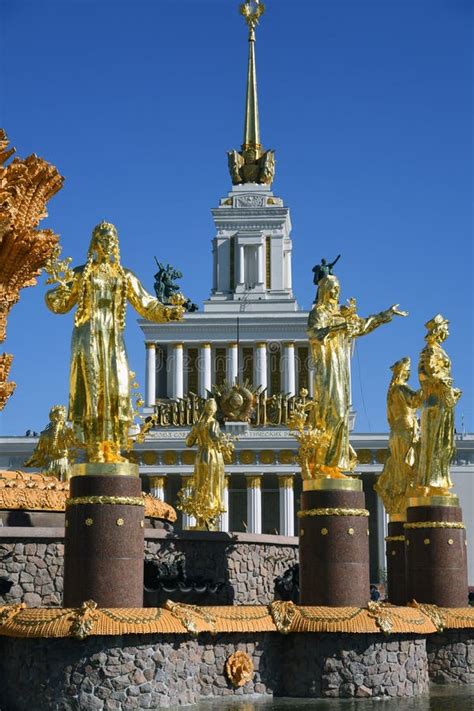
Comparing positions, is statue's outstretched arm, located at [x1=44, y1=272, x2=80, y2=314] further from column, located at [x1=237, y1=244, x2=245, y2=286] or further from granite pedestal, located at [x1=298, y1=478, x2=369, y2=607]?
column, located at [x1=237, y1=244, x2=245, y2=286]

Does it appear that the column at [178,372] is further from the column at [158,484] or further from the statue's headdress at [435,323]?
the statue's headdress at [435,323]

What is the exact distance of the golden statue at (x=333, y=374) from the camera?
570 inches

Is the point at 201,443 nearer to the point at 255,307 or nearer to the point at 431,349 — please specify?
the point at 431,349

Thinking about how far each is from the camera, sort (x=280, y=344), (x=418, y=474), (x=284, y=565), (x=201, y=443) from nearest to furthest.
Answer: (x=418, y=474) < (x=284, y=565) < (x=201, y=443) < (x=280, y=344)

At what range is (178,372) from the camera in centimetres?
5453

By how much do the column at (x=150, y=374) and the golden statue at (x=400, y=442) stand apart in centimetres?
3618

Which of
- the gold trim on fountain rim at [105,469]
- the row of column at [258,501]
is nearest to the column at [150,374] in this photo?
the row of column at [258,501]

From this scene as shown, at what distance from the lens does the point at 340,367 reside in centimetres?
1483

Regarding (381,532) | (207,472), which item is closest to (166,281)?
(381,532)

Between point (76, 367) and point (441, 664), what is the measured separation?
6510mm

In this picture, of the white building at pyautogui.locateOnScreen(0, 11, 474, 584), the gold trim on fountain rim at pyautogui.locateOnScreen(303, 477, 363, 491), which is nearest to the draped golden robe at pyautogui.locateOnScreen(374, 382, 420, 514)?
the gold trim on fountain rim at pyautogui.locateOnScreen(303, 477, 363, 491)

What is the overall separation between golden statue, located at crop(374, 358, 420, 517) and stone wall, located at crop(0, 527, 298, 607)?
6.34ft

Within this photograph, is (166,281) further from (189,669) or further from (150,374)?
(189,669)

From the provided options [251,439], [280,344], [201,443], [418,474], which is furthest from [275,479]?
[418,474]
